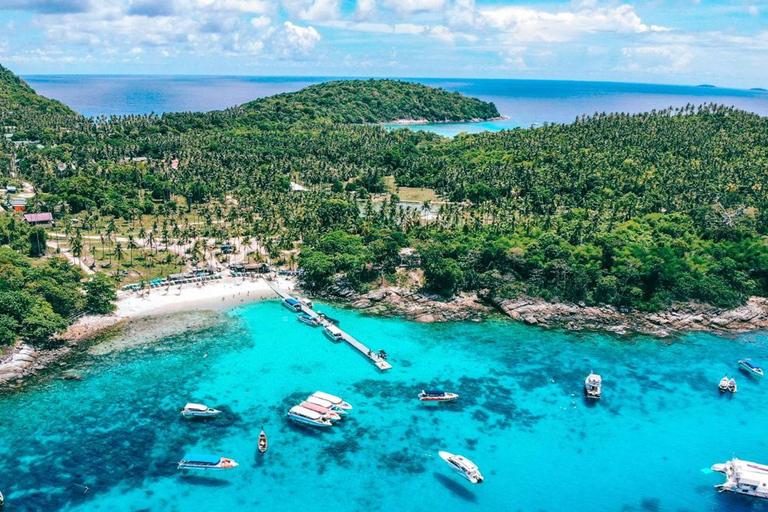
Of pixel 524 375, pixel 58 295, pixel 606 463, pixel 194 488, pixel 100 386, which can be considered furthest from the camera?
pixel 58 295

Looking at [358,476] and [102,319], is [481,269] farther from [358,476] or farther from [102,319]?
[102,319]

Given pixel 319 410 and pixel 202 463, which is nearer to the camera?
pixel 202 463

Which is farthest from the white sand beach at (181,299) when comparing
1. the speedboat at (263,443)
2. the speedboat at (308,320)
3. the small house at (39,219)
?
the small house at (39,219)

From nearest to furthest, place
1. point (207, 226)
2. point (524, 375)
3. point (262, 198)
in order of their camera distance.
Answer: point (524, 375) → point (207, 226) → point (262, 198)

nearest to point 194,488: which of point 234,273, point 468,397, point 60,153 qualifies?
point 468,397

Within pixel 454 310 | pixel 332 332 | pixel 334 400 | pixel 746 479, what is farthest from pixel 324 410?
pixel 746 479


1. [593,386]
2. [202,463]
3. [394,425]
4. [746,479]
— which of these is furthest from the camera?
[593,386]

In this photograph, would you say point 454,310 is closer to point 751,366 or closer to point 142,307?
point 751,366

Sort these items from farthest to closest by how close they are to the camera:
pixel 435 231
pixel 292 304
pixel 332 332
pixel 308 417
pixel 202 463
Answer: pixel 435 231 < pixel 292 304 < pixel 332 332 < pixel 308 417 < pixel 202 463
